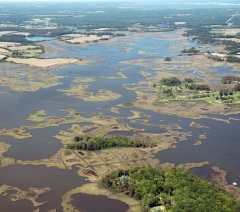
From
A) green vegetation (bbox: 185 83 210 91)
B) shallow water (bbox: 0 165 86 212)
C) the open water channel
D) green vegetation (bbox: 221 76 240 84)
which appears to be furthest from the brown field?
shallow water (bbox: 0 165 86 212)

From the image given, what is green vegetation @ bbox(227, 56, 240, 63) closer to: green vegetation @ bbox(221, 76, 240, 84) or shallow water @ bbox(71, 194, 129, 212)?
green vegetation @ bbox(221, 76, 240, 84)

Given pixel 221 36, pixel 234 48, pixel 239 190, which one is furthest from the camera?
pixel 221 36

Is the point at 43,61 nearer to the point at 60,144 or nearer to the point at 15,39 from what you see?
the point at 15,39

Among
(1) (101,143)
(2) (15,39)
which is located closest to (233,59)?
(1) (101,143)

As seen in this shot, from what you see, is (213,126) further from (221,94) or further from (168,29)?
(168,29)

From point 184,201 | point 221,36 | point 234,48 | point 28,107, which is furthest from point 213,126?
point 221,36

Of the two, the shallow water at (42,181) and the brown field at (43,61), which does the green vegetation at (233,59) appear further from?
the shallow water at (42,181)
